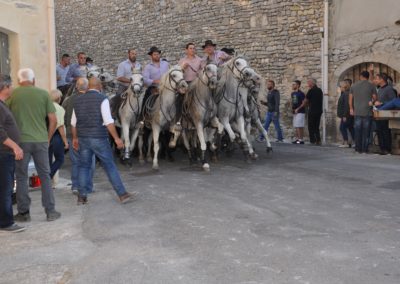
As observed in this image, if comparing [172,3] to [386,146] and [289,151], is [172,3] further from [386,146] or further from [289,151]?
[386,146]

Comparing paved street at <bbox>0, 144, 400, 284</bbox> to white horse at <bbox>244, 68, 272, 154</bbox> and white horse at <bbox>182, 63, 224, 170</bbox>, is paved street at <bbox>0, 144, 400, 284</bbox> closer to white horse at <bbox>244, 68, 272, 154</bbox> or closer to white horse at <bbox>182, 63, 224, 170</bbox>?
white horse at <bbox>182, 63, 224, 170</bbox>

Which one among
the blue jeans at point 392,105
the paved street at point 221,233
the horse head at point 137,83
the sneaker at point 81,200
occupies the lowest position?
the paved street at point 221,233

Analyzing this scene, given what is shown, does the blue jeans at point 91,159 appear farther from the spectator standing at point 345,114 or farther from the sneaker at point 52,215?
the spectator standing at point 345,114

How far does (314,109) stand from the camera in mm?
→ 15867

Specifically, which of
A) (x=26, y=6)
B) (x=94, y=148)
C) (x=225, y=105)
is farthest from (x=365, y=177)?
(x=26, y=6)

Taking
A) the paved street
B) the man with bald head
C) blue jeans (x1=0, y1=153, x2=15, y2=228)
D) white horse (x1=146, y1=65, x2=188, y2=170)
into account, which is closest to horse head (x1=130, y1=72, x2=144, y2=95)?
white horse (x1=146, y1=65, x2=188, y2=170)

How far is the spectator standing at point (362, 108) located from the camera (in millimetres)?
12859

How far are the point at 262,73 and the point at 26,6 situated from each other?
10689 millimetres

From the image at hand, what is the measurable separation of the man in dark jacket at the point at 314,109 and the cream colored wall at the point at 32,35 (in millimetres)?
8760

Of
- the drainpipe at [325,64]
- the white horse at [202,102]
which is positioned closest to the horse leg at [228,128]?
the white horse at [202,102]

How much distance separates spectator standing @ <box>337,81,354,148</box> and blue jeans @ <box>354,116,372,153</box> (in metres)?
1.38

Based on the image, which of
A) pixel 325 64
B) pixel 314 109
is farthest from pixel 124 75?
pixel 325 64

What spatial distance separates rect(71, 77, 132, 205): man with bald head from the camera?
292 inches

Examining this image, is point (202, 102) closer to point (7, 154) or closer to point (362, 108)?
point (362, 108)
